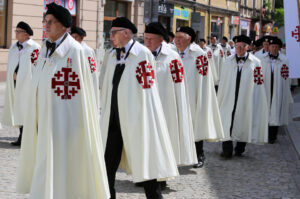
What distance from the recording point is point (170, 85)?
708 centimetres

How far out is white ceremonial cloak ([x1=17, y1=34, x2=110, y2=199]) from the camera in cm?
496

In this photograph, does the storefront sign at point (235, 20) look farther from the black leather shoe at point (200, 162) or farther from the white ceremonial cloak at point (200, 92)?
the black leather shoe at point (200, 162)

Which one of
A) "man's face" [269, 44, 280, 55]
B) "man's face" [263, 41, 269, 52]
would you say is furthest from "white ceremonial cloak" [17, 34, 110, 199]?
"man's face" [263, 41, 269, 52]

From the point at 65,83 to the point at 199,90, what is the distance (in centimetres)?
393

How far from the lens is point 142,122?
18.8 ft

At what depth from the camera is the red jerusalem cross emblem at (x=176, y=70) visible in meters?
7.10

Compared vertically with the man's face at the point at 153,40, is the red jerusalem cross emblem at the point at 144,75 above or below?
below

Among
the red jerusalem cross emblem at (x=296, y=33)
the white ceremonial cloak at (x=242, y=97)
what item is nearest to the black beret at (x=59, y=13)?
the red jerusalem cross emblem at (x=296, y=33)

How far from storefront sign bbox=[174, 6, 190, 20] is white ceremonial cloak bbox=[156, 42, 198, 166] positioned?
91.9ft

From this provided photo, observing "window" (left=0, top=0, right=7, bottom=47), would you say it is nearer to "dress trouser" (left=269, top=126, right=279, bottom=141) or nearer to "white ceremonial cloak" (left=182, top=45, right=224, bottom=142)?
"dress trouser" (left=269, top=126, right=279, bottom=141)

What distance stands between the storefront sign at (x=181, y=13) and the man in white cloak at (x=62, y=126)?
30087 mm

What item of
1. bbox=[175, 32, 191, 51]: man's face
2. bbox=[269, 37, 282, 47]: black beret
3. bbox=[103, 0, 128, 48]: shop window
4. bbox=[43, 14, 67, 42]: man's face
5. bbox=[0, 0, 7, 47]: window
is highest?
bbox=[103, 0, 128, 48]: shop window

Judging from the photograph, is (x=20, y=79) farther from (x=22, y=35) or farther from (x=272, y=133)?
(x=272, y=133)

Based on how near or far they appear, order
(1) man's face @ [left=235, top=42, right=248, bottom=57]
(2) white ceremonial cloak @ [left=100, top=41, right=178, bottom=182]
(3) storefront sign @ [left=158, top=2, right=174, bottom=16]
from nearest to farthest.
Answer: (2) white ceremonial cloak @ [left=100, top=41, right=178, bottom=182], (1) man's face @ [left=235, top=42, right=248, bottom=57], (3) storefront sign @ [left=158, top=2, right=174, bottom=16]
